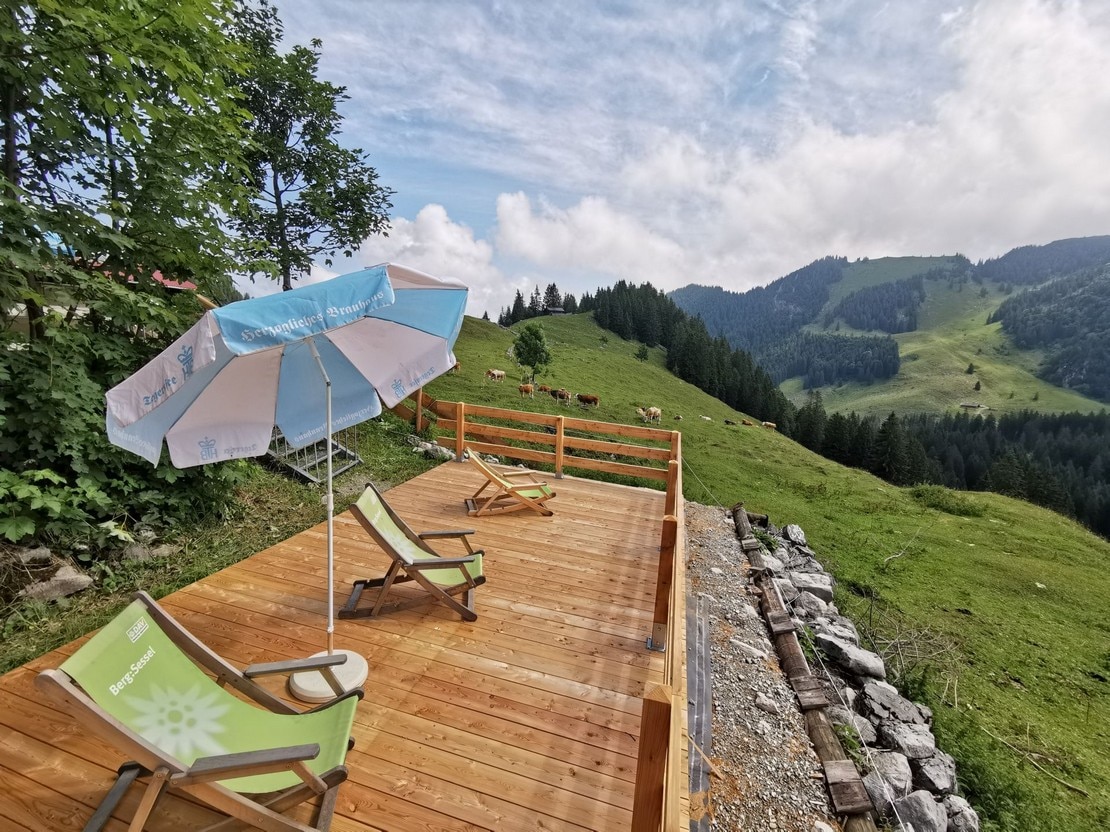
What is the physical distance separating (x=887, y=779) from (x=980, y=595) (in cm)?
1045

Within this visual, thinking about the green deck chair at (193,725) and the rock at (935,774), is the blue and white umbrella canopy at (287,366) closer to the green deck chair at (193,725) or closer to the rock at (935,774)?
the green deck chair at (193,725)

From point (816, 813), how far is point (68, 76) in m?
9.38

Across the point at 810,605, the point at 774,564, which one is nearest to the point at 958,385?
the point at 774,564

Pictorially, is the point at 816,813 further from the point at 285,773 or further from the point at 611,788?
the point at 285,773

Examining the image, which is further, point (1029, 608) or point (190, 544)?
point (1029, 608)

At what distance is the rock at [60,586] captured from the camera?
4.85 m

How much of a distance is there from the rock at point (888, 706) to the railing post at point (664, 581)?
436 centimetres

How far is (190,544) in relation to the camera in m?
6.27

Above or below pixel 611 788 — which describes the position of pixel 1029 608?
below

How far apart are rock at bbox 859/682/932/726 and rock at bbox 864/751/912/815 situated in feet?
3.27

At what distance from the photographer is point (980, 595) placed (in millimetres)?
12789

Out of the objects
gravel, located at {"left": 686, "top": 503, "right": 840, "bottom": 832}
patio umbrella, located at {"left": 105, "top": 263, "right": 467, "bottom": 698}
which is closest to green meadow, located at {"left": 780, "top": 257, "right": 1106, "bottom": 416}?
gravel, located at {"left": 686, "top": 503, "right": 840, "bottom": 832}

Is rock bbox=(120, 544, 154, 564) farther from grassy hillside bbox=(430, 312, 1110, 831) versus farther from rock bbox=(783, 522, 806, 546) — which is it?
rock bbox=(783, 522, 806, 546)

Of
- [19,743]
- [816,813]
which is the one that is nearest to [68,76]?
[19,743]
